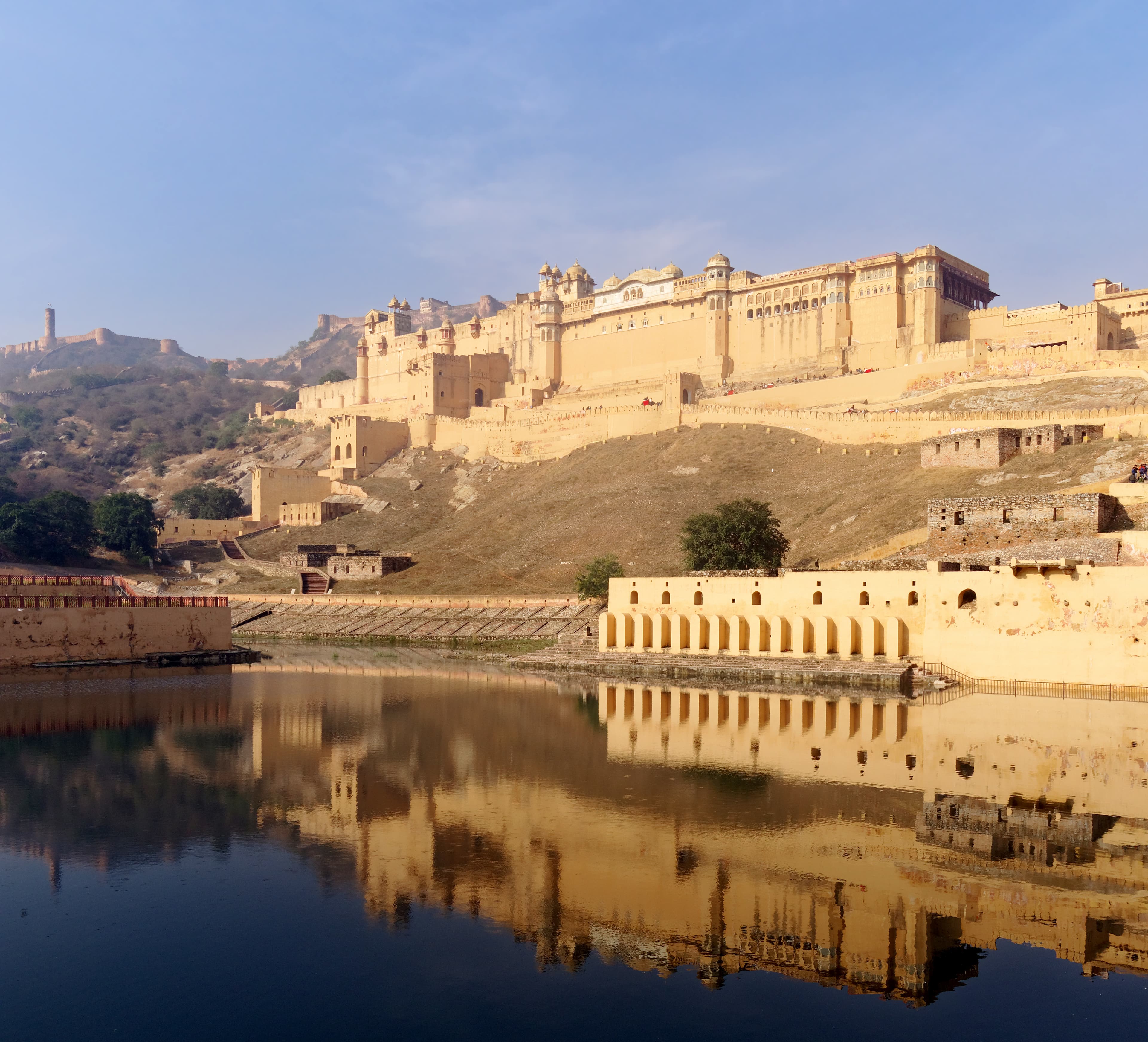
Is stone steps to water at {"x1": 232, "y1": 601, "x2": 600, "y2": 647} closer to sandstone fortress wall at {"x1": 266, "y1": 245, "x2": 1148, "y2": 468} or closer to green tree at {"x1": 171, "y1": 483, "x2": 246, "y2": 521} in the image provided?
sandstone fortress wall at {"x1": 266, "y1": 245, "x2": 1148, "y2": 468}

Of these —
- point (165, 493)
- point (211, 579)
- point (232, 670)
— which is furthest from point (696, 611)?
point (165, 493)

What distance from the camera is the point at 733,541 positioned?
35812 millimetres

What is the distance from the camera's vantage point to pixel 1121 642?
897 inches

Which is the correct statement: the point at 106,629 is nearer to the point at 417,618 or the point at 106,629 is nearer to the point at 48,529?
the point at 417,618

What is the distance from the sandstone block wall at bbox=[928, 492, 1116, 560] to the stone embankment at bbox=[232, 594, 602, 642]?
11.5 m

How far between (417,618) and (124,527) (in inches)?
970

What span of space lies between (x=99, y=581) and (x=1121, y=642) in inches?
1539

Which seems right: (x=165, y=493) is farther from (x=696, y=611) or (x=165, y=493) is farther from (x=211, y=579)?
(x=696, y=611)

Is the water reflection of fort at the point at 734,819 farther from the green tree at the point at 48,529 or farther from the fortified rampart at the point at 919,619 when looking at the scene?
the green tree at the point at 48,529

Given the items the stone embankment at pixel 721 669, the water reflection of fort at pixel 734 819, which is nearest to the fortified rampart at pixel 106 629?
the water reflection of fort at pixel 734 819

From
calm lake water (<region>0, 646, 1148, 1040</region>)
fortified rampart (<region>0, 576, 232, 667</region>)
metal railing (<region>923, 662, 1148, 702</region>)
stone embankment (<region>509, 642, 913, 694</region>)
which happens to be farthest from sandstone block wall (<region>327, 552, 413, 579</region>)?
metal railing (<region>923, 662, 1148, 702</region>)

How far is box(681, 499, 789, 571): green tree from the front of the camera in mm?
35375

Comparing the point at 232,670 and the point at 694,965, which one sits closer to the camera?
the point at 694,965

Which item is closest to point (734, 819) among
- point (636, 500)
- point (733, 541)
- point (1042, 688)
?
point (1042, 688)
